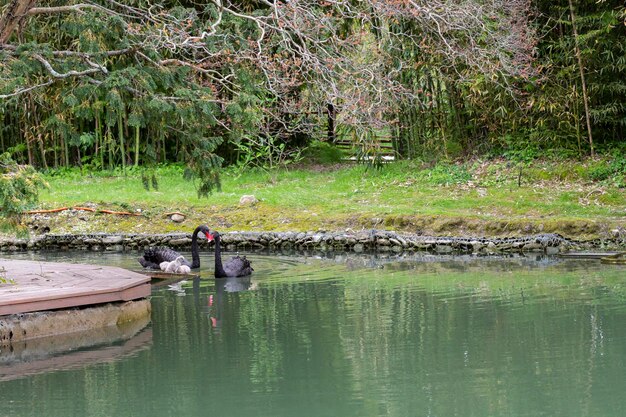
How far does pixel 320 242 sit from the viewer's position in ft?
44.1

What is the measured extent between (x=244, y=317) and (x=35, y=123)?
38.9 feet

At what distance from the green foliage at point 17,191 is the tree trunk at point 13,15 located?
70.7 inches

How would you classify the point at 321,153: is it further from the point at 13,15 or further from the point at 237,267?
the point at 13,15

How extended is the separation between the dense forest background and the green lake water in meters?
1.76

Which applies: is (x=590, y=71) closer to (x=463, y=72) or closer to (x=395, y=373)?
(x=463, y=72)

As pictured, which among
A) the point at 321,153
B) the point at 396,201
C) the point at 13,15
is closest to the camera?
the point at 13,15

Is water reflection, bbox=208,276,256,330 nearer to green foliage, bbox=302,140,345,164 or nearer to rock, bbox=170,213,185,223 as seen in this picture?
rock, bbox=170,213,185,223

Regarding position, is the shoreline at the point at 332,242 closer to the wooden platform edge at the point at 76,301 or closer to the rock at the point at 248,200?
the rock at the point at 248,200

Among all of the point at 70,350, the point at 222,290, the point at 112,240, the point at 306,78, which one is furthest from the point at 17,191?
the point at 112,240

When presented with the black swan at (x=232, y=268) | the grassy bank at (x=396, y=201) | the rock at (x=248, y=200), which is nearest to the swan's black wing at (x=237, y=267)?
the black swan at (x=232, y=268)

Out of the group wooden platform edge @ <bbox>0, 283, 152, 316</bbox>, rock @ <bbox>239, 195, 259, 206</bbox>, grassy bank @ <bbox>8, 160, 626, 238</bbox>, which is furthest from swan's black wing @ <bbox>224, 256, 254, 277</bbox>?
rock @ <bbox>239, 195, 259, 206</bbox>

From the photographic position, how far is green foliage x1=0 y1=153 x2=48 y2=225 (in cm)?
763

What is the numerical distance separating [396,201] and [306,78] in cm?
543

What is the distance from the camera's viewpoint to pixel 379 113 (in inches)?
425
